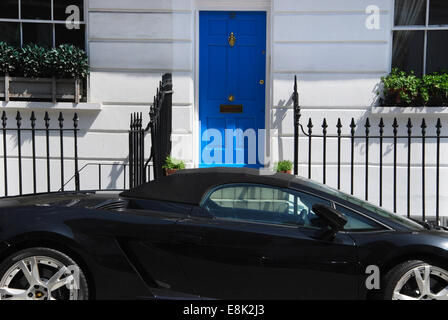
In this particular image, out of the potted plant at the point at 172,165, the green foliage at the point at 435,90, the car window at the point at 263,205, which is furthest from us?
the green foliage at the point at 435,90

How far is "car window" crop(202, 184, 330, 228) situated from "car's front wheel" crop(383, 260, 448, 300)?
0.58m

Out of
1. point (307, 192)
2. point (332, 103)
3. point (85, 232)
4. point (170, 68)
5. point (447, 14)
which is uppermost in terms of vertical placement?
point (447, 14)

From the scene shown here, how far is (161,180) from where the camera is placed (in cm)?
421

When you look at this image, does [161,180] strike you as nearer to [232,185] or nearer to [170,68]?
[232,185]

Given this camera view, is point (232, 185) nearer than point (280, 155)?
Yes

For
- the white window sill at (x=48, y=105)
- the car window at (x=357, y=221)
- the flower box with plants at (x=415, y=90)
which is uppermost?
the flower box with plants at (x=415, y=90)

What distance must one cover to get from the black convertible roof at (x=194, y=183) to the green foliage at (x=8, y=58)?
4500 millimetres

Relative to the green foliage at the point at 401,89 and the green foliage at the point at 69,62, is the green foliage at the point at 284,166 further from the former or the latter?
the green foliage at the point at 69,62

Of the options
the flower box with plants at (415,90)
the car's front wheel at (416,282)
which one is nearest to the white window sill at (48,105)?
the flower box with plants at (415,90)

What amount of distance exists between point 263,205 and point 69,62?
4.79 m

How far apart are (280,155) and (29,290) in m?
4.81

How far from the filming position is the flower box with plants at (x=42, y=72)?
7.82m

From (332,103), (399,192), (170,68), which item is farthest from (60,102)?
(399,192)

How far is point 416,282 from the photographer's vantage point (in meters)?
3.80
